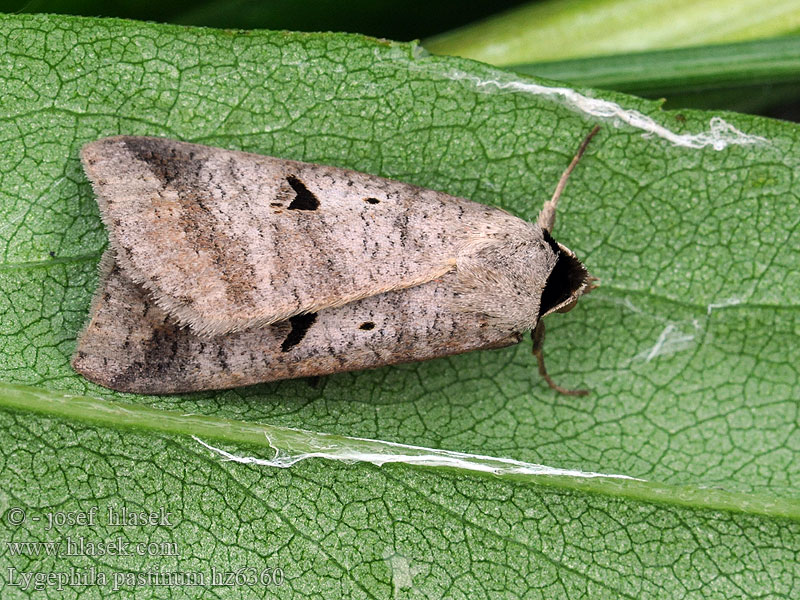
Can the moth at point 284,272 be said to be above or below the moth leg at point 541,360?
above

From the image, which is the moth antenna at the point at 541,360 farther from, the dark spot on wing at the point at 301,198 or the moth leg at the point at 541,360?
the dark spot on wing at the point at 301,198

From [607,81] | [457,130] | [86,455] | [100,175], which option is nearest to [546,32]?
[607,81]

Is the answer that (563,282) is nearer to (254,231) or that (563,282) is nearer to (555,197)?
(555,197)

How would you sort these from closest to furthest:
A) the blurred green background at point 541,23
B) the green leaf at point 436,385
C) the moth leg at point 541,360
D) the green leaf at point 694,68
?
1. the green leaf at point 436,385
2. the moth leg at point 541,360
3. the green leaf at point 694,68
4. the blurred green background at point 541,23

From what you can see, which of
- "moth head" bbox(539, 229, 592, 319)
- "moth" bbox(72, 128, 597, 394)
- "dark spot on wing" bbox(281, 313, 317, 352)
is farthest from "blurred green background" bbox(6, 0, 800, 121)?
"dark spot on wing" bbox(281, 313, 317, 352)

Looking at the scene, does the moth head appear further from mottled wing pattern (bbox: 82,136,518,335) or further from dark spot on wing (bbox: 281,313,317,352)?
dark spot on wing (bbox: 281,313,317,352)

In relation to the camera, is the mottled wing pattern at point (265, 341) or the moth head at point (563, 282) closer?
the mottled wing pattern at point (265, 341)

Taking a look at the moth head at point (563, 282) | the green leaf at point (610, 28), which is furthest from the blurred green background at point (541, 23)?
the moth head at point (563, 282)

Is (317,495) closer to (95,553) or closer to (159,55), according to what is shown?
(95,553)

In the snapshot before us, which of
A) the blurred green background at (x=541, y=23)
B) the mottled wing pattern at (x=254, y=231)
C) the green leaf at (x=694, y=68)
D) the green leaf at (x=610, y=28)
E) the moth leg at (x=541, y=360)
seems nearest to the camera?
the mottled wing pattern at (x=254, y=231)

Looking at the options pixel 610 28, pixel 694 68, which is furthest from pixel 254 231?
pixel 610 28
